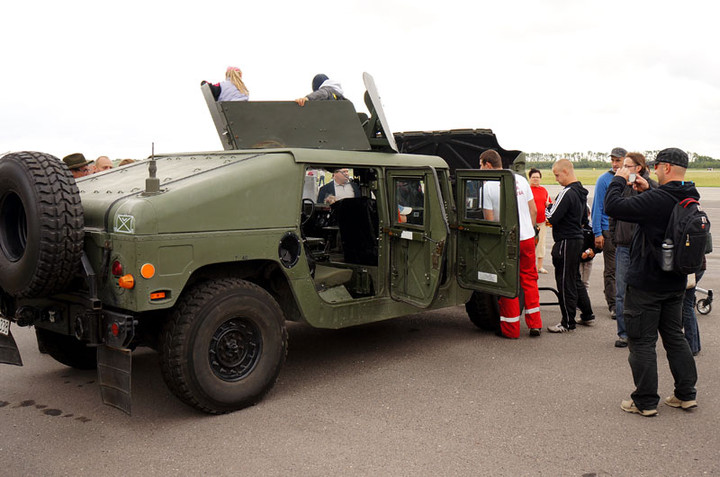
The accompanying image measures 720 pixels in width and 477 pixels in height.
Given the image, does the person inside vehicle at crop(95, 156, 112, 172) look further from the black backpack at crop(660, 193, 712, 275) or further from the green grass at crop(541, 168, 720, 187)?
the green grass at crop(541, 168, 720, 187)

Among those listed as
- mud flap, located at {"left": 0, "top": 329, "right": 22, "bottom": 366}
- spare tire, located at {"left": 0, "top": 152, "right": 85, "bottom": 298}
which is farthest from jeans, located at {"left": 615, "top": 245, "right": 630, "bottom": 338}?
mud flap, located at {"left": 0, "top": 329, "right": 22, "bottom": 366}

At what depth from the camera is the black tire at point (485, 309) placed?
7.06 metres

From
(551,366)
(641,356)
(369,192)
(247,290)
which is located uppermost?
(369,192)

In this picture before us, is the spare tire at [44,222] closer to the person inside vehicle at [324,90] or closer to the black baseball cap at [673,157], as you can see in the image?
the person inside vehicle at [324,90]

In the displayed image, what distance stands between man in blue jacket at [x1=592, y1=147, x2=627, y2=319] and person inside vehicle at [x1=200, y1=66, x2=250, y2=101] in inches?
152

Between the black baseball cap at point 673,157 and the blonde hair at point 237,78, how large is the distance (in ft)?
12.6

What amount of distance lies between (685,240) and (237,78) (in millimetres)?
4321

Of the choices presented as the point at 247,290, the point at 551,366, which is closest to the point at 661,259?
the point at 551,366

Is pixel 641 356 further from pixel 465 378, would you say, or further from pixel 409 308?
pixel 409 308

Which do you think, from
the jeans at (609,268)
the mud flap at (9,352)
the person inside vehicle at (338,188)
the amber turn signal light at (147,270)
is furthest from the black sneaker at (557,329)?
the mud flap at (9,352)

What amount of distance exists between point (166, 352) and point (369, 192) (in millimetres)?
2838

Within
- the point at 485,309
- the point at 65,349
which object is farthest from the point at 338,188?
the point at 65,349

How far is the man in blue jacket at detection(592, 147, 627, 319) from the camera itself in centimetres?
755

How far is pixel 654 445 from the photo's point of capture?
14.1 ft
